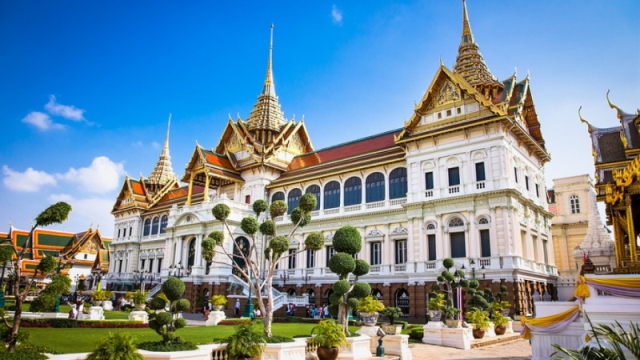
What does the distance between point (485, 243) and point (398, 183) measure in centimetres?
703

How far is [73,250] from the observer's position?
193ft

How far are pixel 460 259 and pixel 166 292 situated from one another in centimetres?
1883

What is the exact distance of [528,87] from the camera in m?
31.1

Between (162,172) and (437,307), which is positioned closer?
(437,307)

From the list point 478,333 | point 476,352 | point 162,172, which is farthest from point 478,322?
point 162,172

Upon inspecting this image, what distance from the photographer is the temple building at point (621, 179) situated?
11.9 metres

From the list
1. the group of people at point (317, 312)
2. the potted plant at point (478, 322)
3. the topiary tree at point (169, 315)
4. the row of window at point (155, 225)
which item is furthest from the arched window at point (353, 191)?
the row of window at point (155, 225)

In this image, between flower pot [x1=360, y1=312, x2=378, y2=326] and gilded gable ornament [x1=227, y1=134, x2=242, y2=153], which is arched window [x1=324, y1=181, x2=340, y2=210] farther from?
flower pot [x1=360, y1=312, x2=378, y2=326]

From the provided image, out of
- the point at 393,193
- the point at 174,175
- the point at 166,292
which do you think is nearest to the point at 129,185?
the point at 174,175

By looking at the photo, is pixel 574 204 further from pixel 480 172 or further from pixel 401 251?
pixel 401 251

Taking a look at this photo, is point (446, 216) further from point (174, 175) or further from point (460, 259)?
point (174, 175)

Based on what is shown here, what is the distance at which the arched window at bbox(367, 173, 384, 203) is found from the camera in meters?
31.7

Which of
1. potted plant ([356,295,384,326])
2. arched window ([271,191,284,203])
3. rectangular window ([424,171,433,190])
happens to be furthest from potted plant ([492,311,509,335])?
arched window ([271,191,284,203])

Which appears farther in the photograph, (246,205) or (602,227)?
(246,205)
